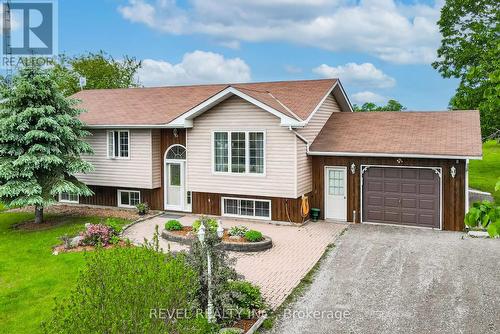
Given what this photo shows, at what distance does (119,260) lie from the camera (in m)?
6.39

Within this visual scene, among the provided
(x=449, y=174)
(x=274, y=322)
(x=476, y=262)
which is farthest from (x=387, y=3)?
(x=274, y=322)

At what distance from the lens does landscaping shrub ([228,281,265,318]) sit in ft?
28.7

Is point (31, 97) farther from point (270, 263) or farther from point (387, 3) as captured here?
point (387, 3)

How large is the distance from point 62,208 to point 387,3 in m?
19.6

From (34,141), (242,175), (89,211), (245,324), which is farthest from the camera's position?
(89,211)

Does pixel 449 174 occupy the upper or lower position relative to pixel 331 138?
lower

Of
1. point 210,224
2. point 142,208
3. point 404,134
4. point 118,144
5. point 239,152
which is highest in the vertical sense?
point 404,134

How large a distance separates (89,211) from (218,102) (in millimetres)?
8272

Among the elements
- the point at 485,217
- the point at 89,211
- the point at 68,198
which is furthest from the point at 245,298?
the point at 68,198

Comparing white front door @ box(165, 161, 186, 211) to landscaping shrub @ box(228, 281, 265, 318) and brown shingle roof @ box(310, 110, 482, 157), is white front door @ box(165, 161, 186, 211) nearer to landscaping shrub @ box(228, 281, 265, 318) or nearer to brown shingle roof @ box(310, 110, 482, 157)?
brown shingle roof @ box(310, 110, 482, 157)

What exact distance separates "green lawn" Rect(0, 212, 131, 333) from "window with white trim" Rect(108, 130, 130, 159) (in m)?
3.74

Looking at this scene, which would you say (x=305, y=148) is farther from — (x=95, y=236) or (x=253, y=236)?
(x=95, y=236)

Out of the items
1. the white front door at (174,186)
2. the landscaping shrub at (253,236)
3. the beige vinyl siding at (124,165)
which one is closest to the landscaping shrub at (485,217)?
the landscaping shrub at (253,236)

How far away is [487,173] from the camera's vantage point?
3375cm
